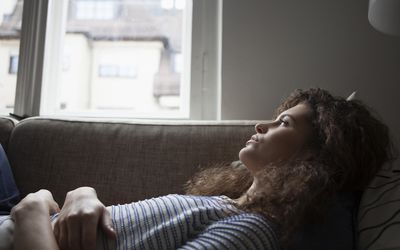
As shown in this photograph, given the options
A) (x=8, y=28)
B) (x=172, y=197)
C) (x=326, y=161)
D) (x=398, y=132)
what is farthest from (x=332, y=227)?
(x=8, y=28)

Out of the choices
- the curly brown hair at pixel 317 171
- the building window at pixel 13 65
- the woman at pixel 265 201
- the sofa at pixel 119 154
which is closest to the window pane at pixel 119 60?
the building window at pixel 13 65

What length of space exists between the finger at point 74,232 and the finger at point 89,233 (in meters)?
0.01

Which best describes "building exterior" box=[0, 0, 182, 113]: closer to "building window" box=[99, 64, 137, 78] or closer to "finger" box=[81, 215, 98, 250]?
"building window" box=[99, 64, 137, 78]

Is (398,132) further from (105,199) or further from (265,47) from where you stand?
(105,199)

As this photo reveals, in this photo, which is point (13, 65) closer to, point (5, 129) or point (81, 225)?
point (5, 129)

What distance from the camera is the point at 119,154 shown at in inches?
51.1

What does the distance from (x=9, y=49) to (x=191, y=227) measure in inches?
61.1

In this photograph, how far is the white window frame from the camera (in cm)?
170

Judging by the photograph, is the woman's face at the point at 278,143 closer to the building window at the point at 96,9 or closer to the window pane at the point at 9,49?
the building window at the point at 96,9

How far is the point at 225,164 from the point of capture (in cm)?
126

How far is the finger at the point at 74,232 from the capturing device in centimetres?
82

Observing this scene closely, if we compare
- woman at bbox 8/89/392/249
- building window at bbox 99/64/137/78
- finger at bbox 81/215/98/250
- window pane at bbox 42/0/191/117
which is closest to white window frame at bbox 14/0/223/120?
window pane at bbox 42/0/191/117

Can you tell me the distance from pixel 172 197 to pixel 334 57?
94 centimetres

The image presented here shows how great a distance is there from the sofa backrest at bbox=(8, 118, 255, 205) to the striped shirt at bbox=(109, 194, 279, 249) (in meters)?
0.30
